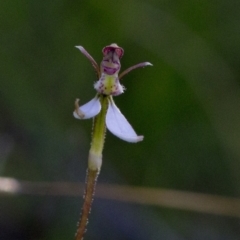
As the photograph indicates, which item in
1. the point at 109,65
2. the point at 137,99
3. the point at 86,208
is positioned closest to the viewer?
the point at 86,208

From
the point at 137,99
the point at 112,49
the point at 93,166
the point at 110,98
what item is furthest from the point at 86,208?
the point at 137,99

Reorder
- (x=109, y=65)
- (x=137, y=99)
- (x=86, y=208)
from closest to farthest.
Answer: (x=86, y=208) → (x=109, y=65) → (x=137, y=99)

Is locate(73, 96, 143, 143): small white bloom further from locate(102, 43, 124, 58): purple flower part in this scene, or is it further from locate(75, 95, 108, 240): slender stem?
locate(102, 43, 124, 58): purple flower part

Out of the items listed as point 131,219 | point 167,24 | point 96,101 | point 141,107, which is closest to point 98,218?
point 131,219

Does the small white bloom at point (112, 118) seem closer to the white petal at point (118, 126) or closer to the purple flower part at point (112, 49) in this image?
the white petal at point (118, 126)

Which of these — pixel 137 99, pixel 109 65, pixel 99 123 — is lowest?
pixel 99 123

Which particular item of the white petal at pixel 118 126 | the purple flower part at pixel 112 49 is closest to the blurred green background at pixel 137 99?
the purple flower part at pixel 112 49

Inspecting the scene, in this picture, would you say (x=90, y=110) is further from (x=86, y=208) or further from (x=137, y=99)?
(x=137, y=99)
